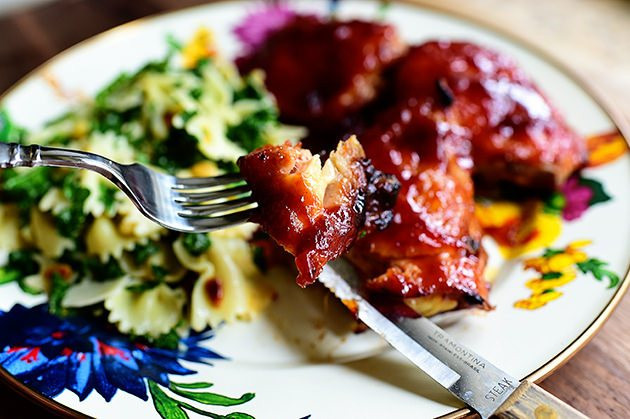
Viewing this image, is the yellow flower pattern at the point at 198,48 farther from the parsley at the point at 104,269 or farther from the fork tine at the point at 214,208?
the fork tine at the point at 214,208

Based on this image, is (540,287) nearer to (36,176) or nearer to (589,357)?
(589,357)

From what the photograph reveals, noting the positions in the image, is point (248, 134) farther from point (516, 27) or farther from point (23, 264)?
point (516, 27)

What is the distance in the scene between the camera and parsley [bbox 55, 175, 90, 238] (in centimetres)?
344

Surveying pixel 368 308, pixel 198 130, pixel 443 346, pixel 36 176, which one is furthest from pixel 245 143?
pixel 443 346

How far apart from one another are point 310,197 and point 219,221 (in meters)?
0.48

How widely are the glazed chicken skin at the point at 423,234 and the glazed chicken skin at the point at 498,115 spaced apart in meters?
0.28

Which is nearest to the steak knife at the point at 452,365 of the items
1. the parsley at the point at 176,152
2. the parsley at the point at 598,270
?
the parsley at the point at 598,270

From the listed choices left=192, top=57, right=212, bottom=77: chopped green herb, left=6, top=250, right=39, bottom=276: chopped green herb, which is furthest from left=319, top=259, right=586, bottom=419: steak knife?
left=192, top=57, right=212, bottom=77: chopped green herb

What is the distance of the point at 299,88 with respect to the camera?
4.27 metres

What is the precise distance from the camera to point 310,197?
8.86 ft

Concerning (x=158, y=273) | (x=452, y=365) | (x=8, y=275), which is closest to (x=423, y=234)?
(x=452, y=365)

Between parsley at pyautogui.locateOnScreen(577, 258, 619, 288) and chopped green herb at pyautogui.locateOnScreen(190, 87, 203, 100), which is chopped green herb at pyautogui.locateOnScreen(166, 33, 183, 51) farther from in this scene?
parsley at pyautogui.locateOnScreen(577, 258, 619, 288)

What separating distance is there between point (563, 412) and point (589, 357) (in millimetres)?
701

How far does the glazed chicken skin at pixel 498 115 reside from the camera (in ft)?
12.3
